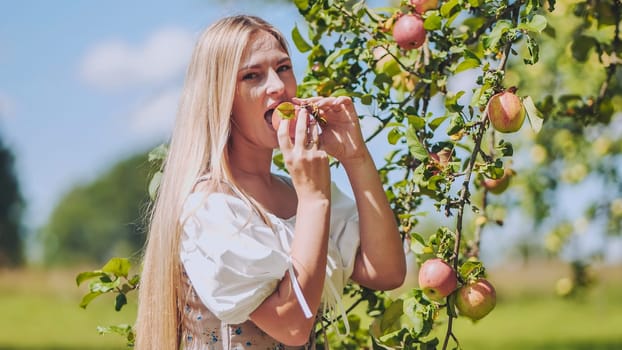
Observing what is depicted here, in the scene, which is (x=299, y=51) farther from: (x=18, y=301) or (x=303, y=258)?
(x=18, y=301)

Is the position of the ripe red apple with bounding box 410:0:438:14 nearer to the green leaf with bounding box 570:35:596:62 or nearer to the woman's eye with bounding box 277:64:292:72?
the woman's eye with bounding box 277:64:292:72

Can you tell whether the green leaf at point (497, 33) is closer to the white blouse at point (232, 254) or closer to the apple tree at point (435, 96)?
the apple tree at point (435, 96)

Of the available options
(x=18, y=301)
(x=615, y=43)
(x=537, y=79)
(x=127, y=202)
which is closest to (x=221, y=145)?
(x=615, y=43)

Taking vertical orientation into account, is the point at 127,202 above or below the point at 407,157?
above

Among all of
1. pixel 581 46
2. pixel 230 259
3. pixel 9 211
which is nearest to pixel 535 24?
pixel 230 259

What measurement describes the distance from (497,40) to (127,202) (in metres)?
42.4

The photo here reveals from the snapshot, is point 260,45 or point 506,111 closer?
point 506,111

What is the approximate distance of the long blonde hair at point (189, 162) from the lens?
1.46 m

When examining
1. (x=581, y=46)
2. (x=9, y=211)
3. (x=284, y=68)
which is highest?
(x=9, y=211)

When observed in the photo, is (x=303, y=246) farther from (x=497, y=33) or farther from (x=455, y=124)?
(x=497, y=33)

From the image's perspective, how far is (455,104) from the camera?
4.52 feet

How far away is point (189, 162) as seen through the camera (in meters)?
1.49

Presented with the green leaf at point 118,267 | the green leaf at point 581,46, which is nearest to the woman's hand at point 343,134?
the green leaf at point 118,267

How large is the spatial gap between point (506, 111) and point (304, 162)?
0.34 meters
